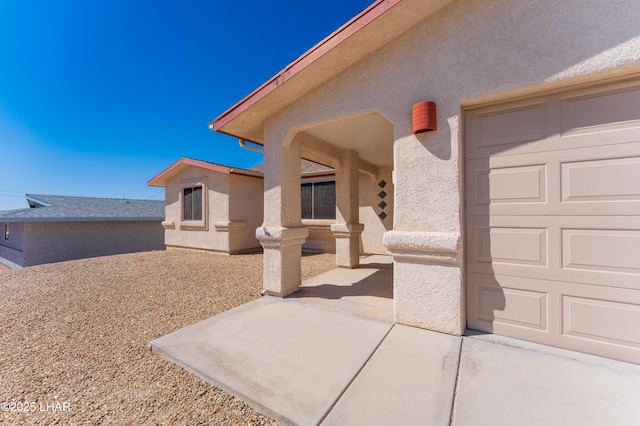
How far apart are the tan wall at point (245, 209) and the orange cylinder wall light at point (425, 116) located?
28.6 feet

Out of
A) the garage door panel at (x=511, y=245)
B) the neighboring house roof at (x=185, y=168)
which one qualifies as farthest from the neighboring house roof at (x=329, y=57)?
the neighboring house roof at (x=185, y=168)

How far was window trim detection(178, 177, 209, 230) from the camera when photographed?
10781mm

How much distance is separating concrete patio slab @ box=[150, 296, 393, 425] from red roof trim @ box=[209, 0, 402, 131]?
133 inches

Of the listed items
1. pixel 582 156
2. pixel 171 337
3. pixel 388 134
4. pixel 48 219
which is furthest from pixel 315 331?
pixel 48 219

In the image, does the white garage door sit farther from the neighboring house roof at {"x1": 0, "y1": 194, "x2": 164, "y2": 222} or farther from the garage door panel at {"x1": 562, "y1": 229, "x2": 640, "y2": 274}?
the neighboring house roof at {"x1": 0, "y1": 194, "x2": 164, "y2": 222}

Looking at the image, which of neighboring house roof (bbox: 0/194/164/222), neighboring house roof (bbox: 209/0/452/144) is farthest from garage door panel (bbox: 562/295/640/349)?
neighboring house roof (bbox: 0/194/164/222)

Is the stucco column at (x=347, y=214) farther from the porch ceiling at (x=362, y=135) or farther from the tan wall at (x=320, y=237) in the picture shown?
the tan wall at (x=320, y=237)

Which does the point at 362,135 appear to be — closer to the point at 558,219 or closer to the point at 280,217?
the point at 280,217

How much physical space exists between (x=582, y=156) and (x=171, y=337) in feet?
16.6

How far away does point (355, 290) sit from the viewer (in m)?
4.96

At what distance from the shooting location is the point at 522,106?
2.85 m

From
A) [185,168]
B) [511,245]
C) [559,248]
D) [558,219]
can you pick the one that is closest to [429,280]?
[511,245]

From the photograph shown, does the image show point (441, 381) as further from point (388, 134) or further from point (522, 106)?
point (388, 134)

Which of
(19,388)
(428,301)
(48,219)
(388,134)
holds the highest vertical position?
(388,134)
